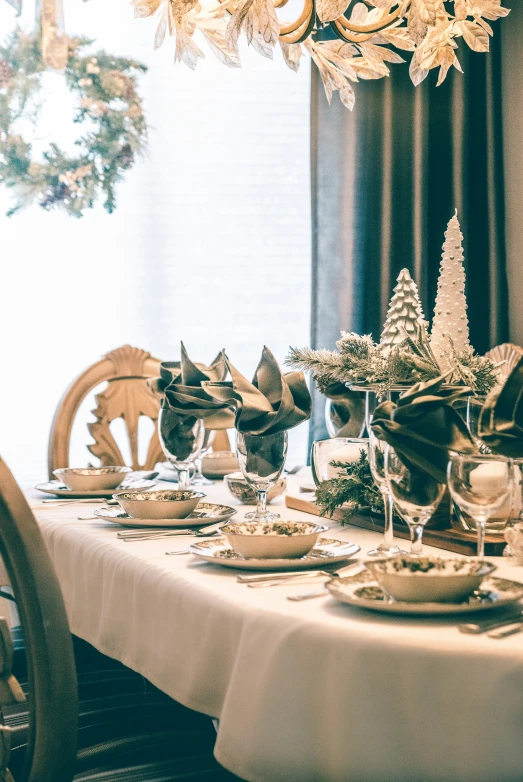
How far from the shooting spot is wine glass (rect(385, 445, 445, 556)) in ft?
3.60

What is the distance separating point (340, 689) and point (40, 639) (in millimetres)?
388

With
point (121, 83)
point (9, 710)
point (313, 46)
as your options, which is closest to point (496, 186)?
point (121, 83)

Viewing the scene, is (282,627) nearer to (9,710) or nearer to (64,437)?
(9,710)

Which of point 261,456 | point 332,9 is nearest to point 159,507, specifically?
point 261,456

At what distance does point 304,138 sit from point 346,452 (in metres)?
2.09

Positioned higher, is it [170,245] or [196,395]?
[170,245]

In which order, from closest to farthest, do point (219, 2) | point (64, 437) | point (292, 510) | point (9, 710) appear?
point (9, 710) → point (292, 510) → point (219, 2) → point (64, 437)

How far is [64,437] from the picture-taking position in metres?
2.23

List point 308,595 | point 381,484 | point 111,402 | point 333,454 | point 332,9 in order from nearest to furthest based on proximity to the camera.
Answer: point 308,595 → point 381,484 → point 333,454 → point 332,9 → point 111,402

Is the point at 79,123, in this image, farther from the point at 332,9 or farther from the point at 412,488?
the point at 412,488

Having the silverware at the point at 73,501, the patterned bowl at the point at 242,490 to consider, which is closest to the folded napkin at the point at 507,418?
the patterned bowl at the point at 242,490

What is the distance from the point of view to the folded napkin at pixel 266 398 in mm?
1376

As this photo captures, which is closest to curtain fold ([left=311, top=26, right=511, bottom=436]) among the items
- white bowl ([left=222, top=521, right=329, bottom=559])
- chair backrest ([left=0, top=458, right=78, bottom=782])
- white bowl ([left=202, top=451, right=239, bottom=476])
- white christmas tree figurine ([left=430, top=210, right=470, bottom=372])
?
white bowl ([left=202, top=451, right=239, bottom=476])

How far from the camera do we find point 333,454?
59.5 inches
